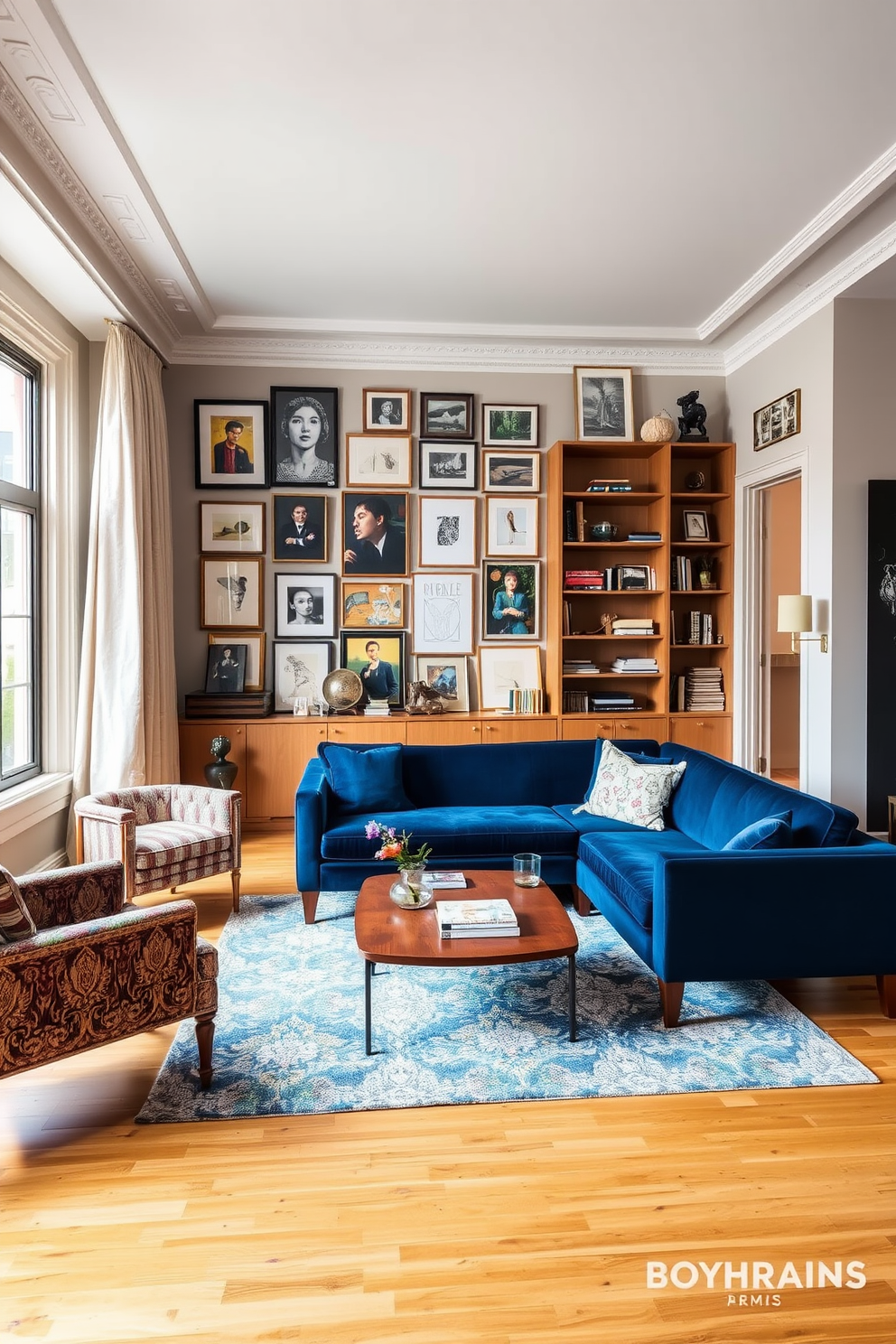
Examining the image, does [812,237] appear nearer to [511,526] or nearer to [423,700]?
[511,526]

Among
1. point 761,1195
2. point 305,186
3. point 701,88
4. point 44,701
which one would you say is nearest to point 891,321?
point 701,88

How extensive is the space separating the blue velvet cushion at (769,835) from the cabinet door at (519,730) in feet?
9.02

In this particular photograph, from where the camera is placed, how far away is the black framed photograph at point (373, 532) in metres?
6.02

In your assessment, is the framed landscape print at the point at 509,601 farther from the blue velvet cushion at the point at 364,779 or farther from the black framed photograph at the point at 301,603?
the blue velvet cushion at the point at 364,779

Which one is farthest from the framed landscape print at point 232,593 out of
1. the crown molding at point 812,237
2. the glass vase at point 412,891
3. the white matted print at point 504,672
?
the crown molding at point 812,237

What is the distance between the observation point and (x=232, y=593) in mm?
5953

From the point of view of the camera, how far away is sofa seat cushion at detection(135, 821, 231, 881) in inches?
148

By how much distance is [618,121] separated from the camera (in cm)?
338

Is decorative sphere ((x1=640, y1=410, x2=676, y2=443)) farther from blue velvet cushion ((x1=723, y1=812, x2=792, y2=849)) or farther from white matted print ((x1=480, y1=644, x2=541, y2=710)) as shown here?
blue velvet cushion ((x1=723, y1=812, x2=792, y2=849))

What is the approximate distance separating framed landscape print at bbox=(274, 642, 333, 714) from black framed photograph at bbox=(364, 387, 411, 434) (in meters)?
1.60

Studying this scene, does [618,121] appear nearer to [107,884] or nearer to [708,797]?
[708,797]

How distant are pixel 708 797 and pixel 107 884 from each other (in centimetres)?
259

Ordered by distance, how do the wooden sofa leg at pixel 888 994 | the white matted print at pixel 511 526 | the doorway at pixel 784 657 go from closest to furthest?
the wooden sofa leg at pixel 888 994 < the white matted print at pixel 511 526 < the doorway at pixel 784 657

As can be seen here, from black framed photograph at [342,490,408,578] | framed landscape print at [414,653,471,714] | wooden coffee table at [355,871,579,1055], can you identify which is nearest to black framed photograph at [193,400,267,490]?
black framed photograph at [342,490,408,578]
